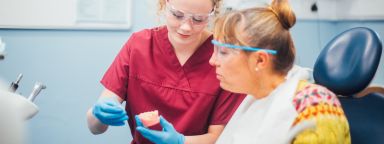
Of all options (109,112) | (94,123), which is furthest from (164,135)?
(94,123)

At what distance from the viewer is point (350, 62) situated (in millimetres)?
1058

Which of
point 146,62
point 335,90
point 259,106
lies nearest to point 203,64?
point 146,62

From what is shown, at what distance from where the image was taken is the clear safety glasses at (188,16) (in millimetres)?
1196

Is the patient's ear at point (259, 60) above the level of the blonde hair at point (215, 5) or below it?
below

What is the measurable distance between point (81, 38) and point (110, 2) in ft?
0.78

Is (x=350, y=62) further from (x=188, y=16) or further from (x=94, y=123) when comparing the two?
(x=94, y=123)

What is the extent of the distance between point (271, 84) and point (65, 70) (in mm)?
1311

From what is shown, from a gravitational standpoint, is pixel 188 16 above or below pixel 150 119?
above

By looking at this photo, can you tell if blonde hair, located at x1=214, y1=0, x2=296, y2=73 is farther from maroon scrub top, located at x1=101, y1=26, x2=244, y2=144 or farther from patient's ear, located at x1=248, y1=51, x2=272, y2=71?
maroon scrub top, located at x1=101, y1=26, x2=244, y2=144

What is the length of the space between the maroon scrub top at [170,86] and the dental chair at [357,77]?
1.05ft

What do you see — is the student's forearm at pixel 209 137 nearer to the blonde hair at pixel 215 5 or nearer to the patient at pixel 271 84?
the patient at pixel 271 84

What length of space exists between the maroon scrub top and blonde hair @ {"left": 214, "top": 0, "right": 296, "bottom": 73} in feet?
1.02

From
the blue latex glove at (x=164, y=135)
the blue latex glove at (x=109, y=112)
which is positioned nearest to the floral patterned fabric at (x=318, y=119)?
the blue latex glove at (x=164, y=135)

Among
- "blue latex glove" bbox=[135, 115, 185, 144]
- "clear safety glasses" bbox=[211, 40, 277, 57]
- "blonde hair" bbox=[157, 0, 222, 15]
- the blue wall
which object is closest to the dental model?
"blue latex glove" bbox=[135, 115, 185, 144]
